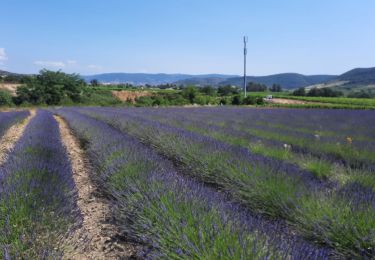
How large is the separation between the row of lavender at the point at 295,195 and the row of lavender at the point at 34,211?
1.74 meters

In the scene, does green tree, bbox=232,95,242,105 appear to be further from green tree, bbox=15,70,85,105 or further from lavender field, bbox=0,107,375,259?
lavender field, bbox=0,107,375,259

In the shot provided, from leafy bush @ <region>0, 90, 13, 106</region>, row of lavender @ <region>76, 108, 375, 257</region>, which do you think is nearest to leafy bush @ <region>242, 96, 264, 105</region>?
leafy bush @ <region>0, 90, 13, 106</region>

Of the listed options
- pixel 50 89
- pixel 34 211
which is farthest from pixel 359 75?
pixel 34 211

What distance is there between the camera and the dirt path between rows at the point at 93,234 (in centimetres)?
263

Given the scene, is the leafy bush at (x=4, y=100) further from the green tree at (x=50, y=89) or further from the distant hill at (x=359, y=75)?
the distant hill at (x=359, y=75)

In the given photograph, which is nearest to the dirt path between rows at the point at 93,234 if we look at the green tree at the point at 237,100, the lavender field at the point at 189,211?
the lavender field at the point at 189,211

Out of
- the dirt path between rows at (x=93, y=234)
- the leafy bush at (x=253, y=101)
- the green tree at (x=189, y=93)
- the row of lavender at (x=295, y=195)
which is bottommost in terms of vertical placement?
the leafy bush at (x=253, y=101)

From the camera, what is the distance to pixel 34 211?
2637mm

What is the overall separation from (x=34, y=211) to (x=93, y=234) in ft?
2.28

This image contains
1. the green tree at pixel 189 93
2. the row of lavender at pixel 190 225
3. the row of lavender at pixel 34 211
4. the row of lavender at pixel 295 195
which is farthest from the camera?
the green tree at pixel 189 93

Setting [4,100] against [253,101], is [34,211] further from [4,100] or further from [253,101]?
[253,101]

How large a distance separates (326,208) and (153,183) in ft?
4.59

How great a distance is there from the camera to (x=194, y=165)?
527 cm

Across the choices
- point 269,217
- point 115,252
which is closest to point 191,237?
point 115,252
